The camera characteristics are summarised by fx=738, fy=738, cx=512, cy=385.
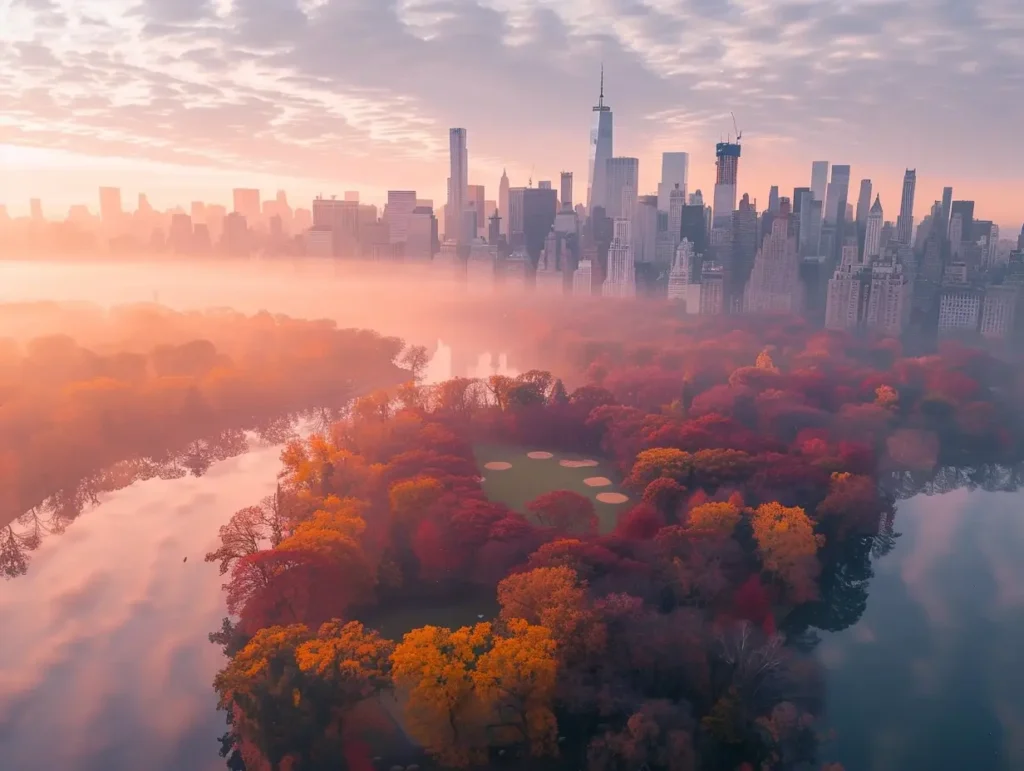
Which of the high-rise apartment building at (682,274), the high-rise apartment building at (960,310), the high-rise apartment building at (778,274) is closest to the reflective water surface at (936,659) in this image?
the high-rise apartment building at (960,310)

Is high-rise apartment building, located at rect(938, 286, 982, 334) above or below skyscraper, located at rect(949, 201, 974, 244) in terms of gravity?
below

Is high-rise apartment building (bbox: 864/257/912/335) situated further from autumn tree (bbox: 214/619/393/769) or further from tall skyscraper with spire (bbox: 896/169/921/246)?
autumn tree (bbox: 214/619/393/769)

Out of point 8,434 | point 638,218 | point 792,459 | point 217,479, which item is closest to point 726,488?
point 792,459

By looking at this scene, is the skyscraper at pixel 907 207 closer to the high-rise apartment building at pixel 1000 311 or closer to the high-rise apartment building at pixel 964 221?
the high-rise apartment building at pixel 964 221

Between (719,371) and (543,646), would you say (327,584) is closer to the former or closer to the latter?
(543,646)

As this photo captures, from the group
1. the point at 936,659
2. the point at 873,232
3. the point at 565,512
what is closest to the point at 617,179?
the point at 873,232

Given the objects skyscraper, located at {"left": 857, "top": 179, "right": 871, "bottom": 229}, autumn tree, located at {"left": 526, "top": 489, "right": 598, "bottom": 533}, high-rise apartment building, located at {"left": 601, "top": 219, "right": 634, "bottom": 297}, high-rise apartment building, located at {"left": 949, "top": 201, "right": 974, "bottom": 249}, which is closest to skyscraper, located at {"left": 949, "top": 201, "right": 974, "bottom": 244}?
high-rise apartment building, located at {"left": 949, "top": 201, "right": 974, "bottom": 249}
